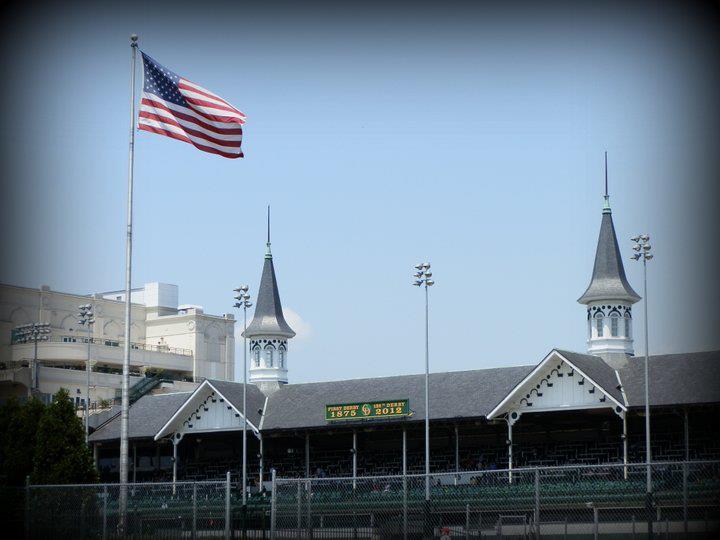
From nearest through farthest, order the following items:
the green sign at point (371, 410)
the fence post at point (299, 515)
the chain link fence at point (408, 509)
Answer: the chain link fence at point (408, 509) → the fence post at point (299, 515) → the green sign at point (371, 410)

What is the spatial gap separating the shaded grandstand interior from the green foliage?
1121 centimetres

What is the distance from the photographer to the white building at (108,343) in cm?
8575

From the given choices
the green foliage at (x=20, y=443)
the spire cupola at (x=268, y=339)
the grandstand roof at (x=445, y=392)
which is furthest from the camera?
the spire cupola at (x=268, y=339)

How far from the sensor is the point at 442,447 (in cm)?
5528

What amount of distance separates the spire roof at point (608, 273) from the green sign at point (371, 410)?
1047 centimetres

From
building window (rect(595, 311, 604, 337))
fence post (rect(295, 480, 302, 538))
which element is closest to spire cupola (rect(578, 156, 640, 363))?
building window (rect(595, 311, 604, 337))

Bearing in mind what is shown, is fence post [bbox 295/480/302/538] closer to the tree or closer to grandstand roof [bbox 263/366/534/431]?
the tree

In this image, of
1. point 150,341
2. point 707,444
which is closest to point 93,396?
point 150,341

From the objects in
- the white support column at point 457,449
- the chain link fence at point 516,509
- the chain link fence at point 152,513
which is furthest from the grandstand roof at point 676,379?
the chain link fence at point 152,513

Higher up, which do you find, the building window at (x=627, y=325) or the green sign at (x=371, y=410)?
the building window at (x=627, y=325)

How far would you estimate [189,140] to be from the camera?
1183 inches

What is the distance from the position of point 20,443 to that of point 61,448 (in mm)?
3488

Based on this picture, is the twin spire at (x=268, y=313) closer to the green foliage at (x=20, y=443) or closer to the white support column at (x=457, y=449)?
the white support column at (x=457, y=449)

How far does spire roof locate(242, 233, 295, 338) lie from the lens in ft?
208
